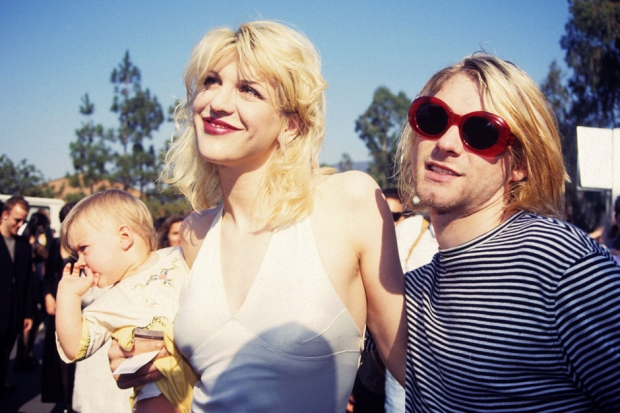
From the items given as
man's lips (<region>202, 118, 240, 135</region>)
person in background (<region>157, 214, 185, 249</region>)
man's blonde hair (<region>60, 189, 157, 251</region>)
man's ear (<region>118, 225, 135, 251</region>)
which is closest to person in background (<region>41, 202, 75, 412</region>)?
person in background (<region>157, 214, 185, 249</region>)

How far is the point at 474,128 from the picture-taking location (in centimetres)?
141

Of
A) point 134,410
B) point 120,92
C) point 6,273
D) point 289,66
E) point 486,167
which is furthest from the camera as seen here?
point 120,92

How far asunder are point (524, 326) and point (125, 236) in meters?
1.72

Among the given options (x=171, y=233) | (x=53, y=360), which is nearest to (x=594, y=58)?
(x=171, y=233)

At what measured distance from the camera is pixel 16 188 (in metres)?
26.8

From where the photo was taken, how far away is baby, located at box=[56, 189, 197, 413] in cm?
196

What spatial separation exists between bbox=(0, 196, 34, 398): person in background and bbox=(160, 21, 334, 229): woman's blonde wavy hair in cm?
407

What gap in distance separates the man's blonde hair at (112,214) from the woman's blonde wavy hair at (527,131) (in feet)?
4.95

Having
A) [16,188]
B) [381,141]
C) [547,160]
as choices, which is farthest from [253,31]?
[381,141]

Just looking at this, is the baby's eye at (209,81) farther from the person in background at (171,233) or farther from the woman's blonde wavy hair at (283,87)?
the person in background at (171,233)

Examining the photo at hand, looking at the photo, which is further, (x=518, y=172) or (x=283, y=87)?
(x=283, y=87)

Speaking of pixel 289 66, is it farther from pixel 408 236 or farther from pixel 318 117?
pixel 408 236

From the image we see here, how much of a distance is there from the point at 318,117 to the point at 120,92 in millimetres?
32029

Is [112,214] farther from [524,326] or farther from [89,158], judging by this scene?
[89,158]
